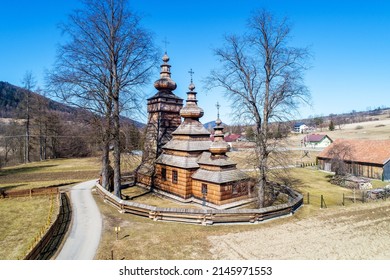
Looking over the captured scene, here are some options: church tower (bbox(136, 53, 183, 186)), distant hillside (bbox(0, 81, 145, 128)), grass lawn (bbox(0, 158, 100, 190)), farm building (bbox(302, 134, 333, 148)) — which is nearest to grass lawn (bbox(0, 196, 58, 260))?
grass lawn (bbox(0, 158, 100, 190))

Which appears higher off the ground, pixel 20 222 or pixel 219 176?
pixel 219 176

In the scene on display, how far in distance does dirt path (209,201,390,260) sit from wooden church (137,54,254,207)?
5497 millimetres

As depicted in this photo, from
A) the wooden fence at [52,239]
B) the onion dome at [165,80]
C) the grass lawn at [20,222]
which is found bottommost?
the grass lawn at [20,222]

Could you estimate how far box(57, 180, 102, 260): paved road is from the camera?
1127 centimetres

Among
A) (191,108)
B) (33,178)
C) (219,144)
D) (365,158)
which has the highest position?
(191,108)

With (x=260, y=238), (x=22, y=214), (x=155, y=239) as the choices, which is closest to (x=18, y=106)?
(x=22, y=214)

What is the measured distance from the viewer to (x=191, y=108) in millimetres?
25172

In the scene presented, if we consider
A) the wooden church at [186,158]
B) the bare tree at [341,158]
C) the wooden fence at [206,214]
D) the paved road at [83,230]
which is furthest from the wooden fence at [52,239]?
the bare tree at [341,158]

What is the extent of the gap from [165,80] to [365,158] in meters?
31.4

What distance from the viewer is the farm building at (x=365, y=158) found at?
34.4m

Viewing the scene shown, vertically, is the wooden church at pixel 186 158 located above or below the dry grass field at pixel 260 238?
above

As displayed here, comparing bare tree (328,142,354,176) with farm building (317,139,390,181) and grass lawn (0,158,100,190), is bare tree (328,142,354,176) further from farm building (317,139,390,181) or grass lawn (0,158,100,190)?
grass lawn (0,158,100,190)

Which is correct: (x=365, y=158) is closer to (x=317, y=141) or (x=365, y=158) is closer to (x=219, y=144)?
(x=219, y=144)

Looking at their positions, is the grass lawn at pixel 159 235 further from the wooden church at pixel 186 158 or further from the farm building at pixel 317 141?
the farm building at pixel 317 141
